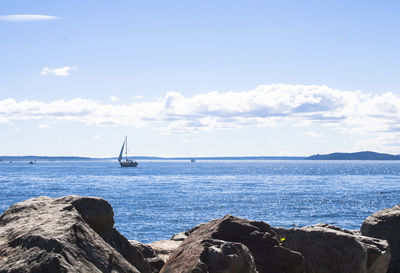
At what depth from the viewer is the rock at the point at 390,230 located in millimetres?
13171

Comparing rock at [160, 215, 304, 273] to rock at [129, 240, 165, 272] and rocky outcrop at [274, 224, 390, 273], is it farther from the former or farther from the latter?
rocky outcrop at [274, 224, 390, 273]

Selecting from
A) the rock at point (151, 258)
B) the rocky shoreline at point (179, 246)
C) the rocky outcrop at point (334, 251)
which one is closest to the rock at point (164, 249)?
the rocky shoreline at point (179, 246)

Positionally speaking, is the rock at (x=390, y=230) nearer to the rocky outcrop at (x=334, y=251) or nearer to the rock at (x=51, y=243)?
the rocky outcrop at (x=334, y=251)

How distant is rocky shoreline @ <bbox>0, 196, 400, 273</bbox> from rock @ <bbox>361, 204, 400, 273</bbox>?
2cm

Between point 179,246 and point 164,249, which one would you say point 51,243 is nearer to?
point 179,246

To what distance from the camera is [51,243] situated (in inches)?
235

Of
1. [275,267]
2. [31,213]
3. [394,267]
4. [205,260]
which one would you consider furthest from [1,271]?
[394,267]

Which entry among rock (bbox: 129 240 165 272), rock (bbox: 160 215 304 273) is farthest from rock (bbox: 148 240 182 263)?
rock (bbox: 160 215 304 273)

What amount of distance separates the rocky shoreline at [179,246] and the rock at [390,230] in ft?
0.08

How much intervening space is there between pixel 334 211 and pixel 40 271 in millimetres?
52027

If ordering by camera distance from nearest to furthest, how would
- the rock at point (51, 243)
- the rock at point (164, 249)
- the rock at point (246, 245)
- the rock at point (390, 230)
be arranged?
the rock at point (51, 243) → the rock at point (246, 245) → the rock at point (164, 249) → the rock at point (390, 230)

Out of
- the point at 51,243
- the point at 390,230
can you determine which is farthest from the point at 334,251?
the point at 51,243

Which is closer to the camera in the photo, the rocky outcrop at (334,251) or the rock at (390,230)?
the rocky outcrop at (334,251)

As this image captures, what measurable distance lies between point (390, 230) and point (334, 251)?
129 inches
